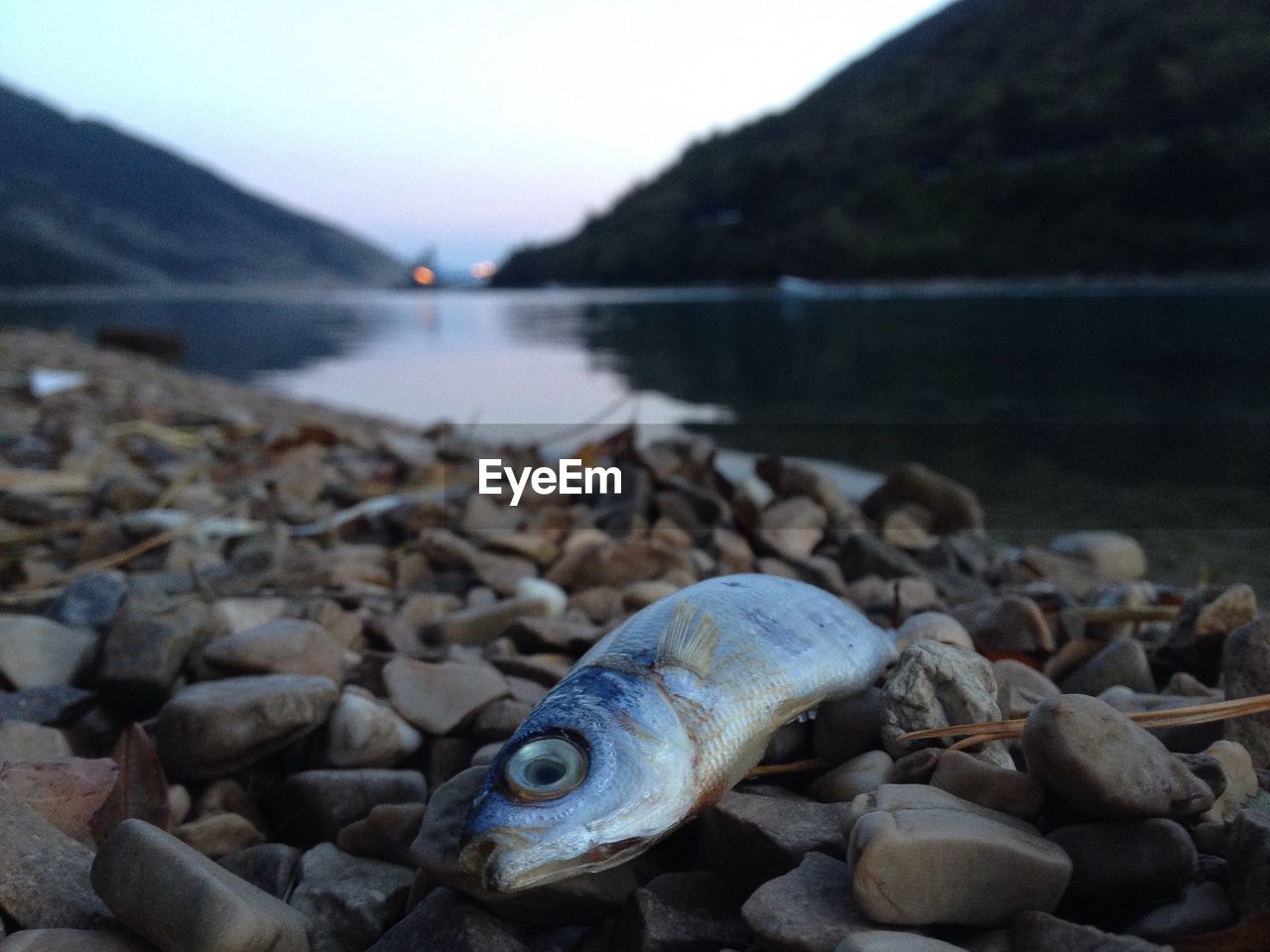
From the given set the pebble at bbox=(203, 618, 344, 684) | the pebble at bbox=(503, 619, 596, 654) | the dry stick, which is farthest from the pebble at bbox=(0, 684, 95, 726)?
the dry stick

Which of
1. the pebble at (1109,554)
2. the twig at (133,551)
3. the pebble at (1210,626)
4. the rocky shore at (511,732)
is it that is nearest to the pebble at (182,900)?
the rocky shore at (511,732)

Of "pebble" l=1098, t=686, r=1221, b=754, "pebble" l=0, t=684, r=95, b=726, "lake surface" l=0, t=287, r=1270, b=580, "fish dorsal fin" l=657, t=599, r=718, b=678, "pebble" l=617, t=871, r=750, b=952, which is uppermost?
"fish dorsal fin" l=657, t=599, r=718, b=678

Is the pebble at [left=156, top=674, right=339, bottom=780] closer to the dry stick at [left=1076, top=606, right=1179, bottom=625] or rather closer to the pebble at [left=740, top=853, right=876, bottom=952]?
the pebble at [left=740, top=853, right=876, bottom=952]

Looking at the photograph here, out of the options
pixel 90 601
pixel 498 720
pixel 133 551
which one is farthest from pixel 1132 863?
pixel 133 551

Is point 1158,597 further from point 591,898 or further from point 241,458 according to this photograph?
point 241,458

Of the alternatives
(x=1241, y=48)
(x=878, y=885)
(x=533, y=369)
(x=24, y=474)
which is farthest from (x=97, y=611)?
(x=1241, y=48)

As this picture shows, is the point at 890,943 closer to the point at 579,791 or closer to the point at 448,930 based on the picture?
the point at 579,791

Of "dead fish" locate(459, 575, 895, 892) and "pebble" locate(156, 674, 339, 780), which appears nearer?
"dead fish" locate(459, 575, 895, 892)
